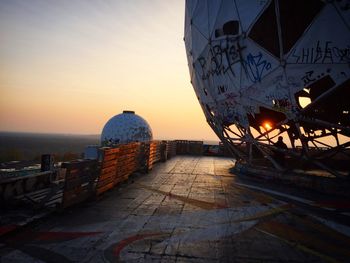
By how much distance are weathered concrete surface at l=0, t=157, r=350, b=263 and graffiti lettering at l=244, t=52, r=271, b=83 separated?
180 inches

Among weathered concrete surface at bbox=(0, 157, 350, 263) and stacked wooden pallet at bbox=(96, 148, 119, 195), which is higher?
stacked wooden pallet at bbox=(96, 148, 119, 195)

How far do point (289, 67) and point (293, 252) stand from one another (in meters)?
7.26

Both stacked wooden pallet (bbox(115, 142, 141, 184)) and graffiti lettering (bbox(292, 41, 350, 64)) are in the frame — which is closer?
graffiti lettering (bbox(292, 41, 350, 64))

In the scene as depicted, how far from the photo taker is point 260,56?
11.9m

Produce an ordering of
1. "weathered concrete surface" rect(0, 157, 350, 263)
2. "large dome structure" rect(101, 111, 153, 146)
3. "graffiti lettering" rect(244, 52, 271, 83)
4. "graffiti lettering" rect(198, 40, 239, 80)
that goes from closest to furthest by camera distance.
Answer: "weathered concrete surface" rect(0, 157, 350, 263) → "graffiti lettering" rect(244, 52, 271, 83) → "graffiti lettering" rect(198, 40, 239, 80) → "large dome structure" rect(101, 111, 153, 146)

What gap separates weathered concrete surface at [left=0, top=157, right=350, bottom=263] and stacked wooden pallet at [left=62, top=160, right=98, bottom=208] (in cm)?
31

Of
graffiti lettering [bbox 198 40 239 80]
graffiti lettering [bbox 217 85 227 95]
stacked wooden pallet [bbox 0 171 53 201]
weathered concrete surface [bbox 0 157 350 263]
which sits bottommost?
weathered concrete surface [bbox 0 157 350 263]

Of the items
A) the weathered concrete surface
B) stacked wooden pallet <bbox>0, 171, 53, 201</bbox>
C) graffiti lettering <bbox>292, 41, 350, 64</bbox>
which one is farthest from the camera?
graffiti lettering <bbox>292, 41, 350, 64</bbox>

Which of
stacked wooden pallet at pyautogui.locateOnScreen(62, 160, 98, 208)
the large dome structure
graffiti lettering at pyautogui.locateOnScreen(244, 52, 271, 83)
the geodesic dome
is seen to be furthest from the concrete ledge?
the large dome structure

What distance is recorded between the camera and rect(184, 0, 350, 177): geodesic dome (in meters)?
10.3

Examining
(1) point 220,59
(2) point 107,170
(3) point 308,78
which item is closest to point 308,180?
(3) point 308,78

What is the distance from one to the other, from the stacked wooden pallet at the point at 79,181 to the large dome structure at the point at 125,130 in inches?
937

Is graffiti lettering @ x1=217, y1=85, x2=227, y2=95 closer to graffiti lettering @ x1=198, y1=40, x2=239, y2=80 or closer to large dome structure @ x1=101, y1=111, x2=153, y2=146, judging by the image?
graffiti lettering @ x1=198, y1=40, x2=239, y2=80

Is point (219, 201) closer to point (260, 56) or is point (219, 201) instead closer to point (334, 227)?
point (334, 227)
